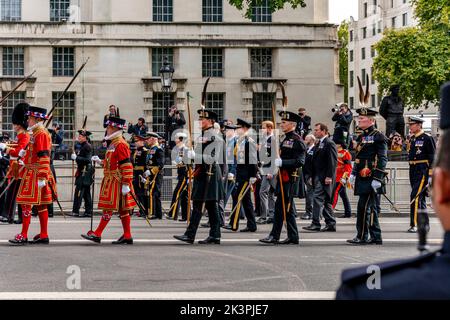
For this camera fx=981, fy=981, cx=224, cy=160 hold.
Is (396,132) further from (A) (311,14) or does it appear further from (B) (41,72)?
A: (B) (41,72)

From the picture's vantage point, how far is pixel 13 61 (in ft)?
151

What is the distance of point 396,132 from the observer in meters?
32.0

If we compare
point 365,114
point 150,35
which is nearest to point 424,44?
point 150,35

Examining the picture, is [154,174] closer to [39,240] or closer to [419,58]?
[39,240]

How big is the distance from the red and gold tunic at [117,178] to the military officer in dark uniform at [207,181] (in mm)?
960

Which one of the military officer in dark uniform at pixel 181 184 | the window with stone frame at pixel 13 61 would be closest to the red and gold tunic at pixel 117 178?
the military officer in dark uniform at pixel 181 184

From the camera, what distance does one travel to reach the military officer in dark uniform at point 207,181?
14.5 metres

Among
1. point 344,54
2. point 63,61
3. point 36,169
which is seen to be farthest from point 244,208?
point 344,54

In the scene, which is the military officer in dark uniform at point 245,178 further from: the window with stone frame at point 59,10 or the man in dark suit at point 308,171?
the window with stone frame at point 59,10

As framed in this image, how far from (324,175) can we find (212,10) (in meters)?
30.5

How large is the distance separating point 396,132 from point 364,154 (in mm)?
17698

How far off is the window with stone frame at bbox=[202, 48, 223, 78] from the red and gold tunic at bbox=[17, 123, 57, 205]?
32814 millimetres

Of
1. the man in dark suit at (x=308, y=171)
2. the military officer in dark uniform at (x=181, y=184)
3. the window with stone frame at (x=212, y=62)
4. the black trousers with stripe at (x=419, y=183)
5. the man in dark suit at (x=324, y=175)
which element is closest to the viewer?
the black trousers with stripe at (x=419, y=183)

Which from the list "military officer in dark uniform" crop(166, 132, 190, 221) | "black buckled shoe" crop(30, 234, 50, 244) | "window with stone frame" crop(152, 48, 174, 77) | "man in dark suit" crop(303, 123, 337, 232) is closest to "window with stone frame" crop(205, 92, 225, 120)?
"window with stone frame" crop(152, 48, 174, 77)
